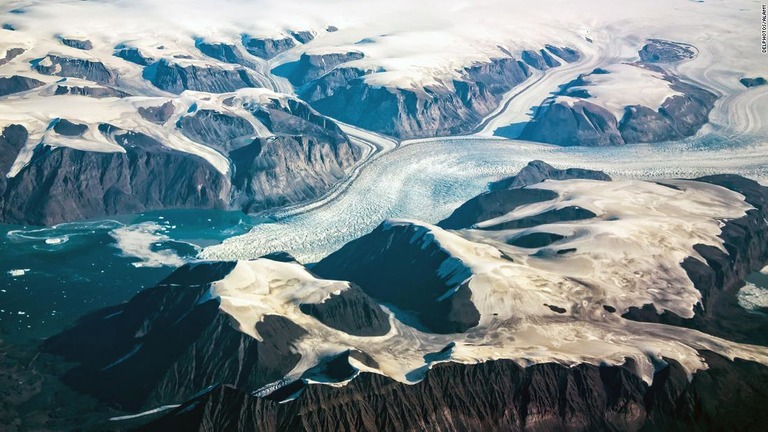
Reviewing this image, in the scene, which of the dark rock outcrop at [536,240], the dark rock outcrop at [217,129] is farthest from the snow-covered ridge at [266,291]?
the dark rock outcrop at [217,129]

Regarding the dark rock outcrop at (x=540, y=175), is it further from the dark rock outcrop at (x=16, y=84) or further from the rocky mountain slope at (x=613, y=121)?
the dark rock outcrop at (x=16, y=84)

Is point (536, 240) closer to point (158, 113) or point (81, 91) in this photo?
point (158, 113)

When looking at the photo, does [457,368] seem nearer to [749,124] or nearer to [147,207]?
[147,207]

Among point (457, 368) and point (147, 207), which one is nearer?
point (457, 368)

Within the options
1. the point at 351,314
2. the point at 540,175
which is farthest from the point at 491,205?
the point at 351,314

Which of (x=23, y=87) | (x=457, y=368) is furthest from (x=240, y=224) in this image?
(x=23, y=87)

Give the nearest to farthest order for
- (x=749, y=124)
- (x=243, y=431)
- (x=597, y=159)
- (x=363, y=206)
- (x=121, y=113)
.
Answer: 1. (x=243, y=431)
2. (x=363, y=206)
3. (x=121, y=113)
4. (x=597, y=159)
5. (x=749, y=124)
